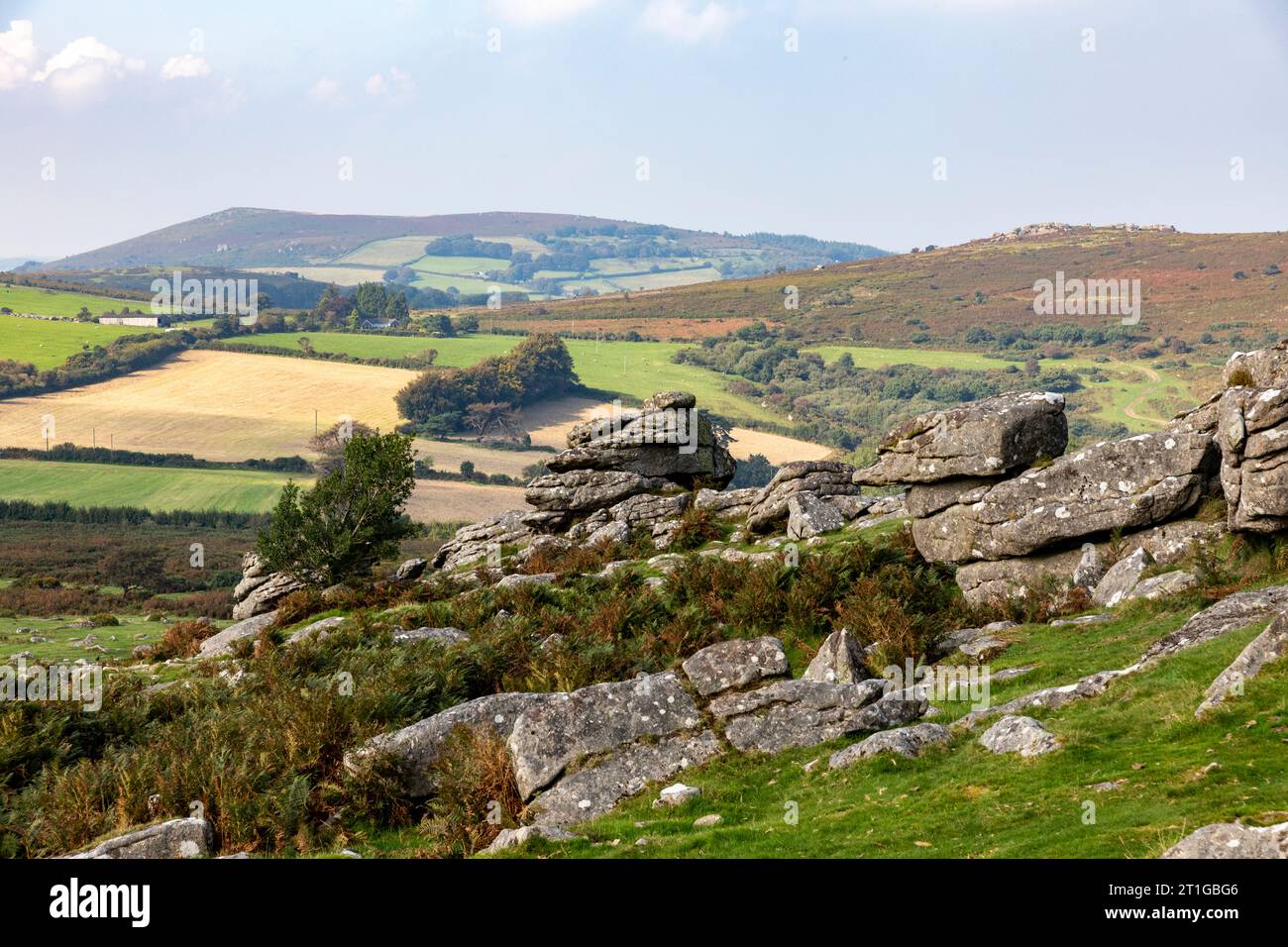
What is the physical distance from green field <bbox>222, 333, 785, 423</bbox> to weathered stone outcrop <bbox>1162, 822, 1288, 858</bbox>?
458ft

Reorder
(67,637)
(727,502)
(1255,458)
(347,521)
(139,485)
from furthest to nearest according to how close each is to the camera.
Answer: (139,485) → (347,521) → (727,502) → (67,637) → (1255,458)

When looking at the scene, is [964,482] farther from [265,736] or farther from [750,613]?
[265,736]

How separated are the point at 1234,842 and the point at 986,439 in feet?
59.9

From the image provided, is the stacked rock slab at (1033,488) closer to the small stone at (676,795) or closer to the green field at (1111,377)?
the small stone at (676,795)

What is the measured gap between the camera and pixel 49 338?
172875 millimetres

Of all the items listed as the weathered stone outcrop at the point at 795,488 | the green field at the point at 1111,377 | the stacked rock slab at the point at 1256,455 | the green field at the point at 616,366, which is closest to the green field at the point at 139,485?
the green field at the point at 616,366

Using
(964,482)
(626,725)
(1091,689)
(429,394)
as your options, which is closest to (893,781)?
(1091,689)

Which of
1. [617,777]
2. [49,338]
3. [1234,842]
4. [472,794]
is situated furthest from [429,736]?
[49,338]

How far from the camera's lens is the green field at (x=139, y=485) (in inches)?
4053

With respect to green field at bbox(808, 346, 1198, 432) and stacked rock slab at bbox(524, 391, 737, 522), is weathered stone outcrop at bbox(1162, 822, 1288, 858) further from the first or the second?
green field at bbox(808, 346, 1198, 432)

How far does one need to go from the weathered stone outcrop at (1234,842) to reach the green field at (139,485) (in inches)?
4052

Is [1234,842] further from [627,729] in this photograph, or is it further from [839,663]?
[839,663]
